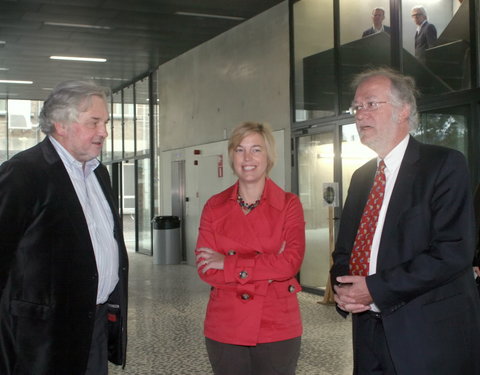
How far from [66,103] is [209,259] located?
89cm

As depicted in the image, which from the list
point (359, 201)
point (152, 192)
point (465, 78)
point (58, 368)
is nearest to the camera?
point (58, 368)

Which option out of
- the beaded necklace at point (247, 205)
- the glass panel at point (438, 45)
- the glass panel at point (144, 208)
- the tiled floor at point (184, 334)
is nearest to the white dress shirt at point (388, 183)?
the beaded necklace at point (247, 205)

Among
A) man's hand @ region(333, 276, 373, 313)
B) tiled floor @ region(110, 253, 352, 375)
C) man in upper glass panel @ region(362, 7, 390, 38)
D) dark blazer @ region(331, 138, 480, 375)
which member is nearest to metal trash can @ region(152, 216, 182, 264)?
tiled floor @ region(110, 253, 352, 375)

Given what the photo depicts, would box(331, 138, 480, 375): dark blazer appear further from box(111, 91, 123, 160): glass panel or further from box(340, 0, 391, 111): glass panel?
box(111, 91, 123, 160): glass panel

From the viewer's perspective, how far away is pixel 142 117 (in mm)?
14047

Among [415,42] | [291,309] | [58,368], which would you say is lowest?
[58,368]

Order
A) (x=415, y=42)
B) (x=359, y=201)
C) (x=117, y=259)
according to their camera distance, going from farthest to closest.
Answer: (x=415, y=42) → (x=117, y=259) → (x=359, y=201)

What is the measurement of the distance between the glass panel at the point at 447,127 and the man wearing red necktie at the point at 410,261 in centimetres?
375

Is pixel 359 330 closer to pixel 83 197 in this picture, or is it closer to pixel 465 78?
pixel 83 197

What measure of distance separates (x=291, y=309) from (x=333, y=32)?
5.96 m

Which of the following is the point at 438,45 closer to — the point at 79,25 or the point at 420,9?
A: the point at 420,9

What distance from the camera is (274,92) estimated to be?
8.73 m

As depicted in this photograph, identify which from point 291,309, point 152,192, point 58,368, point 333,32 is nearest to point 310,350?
point 291,309

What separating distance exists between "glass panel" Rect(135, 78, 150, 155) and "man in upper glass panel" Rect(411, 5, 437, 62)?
26.8ft
